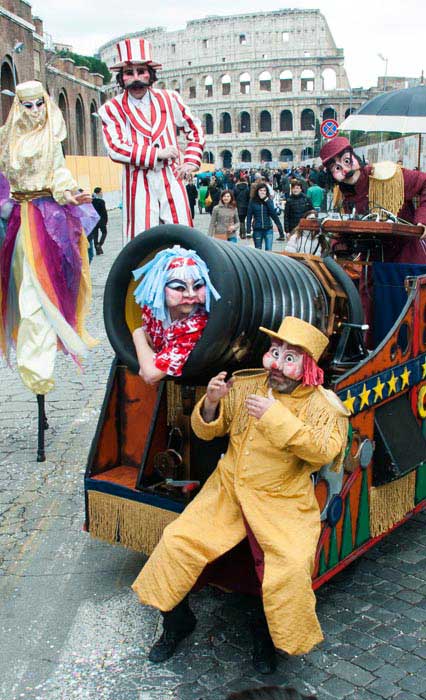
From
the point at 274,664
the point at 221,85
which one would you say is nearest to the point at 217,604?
the point at 274,664

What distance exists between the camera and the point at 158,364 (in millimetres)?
3426

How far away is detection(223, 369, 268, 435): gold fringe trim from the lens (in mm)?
3541

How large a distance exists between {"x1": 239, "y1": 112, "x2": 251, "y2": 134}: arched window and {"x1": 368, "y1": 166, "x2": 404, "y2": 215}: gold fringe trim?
395ft

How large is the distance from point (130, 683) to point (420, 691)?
3.74 feet

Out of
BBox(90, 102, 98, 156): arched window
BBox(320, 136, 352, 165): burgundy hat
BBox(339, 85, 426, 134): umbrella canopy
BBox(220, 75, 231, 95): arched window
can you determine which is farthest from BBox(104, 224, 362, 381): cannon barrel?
BBox(220, 75, 231, 95): arched window

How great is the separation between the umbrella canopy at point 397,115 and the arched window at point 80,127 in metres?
44.1

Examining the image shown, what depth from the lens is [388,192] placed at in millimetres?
5176

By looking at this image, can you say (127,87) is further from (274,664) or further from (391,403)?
(274,664)

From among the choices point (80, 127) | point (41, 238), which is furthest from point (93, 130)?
point (41, 238)

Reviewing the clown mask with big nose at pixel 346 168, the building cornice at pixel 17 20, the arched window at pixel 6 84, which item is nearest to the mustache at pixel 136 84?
the clown mask with big nose at pixel 346 168

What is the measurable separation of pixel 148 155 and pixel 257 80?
412 ft

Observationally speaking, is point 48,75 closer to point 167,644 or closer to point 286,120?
point 167,644

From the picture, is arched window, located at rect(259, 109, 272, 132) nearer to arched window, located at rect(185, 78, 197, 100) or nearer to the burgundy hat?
arched window, located at rect(185, 78, 197, 100)

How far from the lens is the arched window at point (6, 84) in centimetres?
3412
